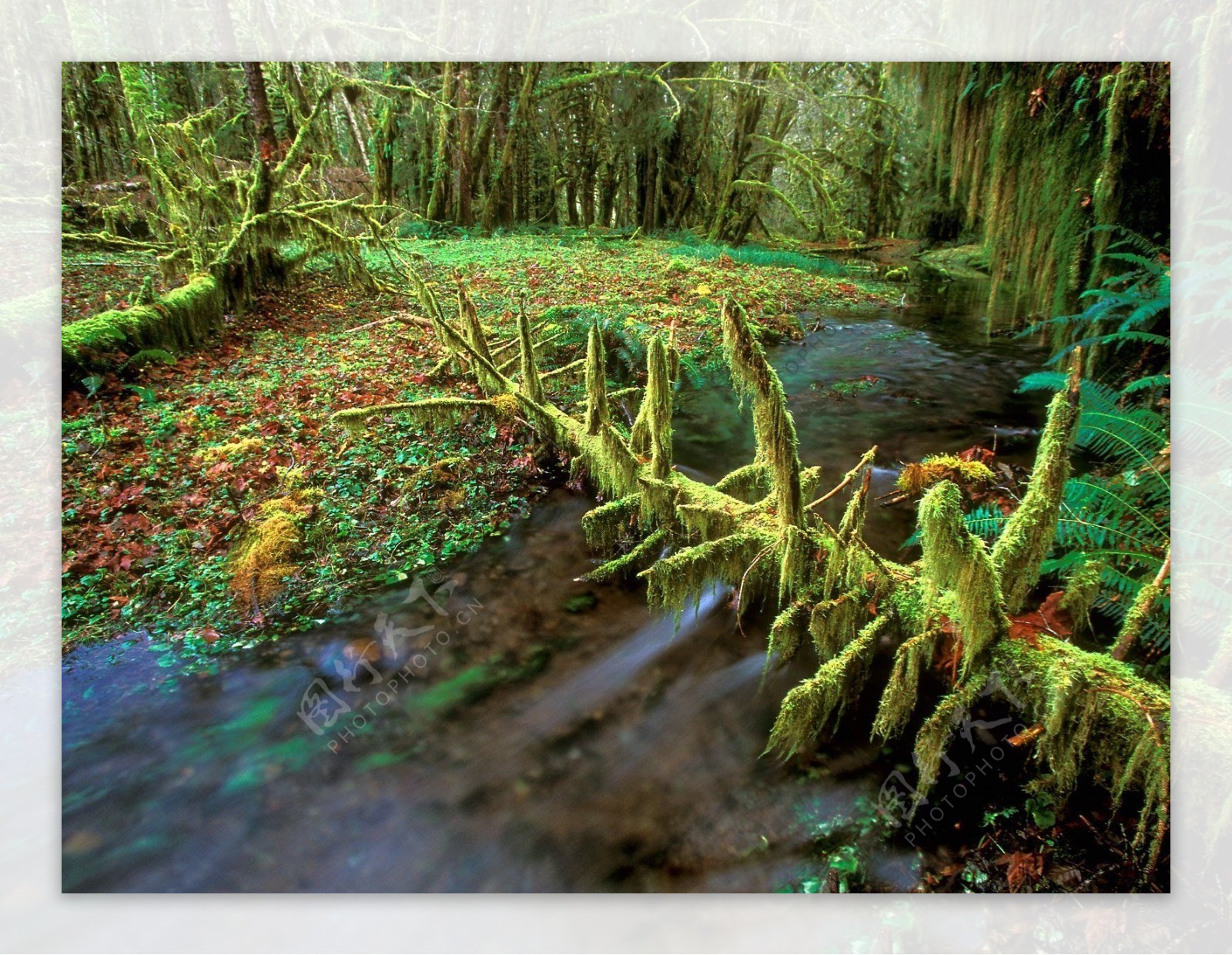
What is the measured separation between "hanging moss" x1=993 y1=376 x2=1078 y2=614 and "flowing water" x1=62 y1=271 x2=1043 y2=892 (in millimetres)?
592

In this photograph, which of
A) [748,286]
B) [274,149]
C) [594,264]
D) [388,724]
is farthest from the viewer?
[594,264]

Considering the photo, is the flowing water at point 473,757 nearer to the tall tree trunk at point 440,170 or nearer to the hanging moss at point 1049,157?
the hanging moss at point 1049,157

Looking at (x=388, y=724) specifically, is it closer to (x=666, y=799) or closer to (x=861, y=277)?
(x=666, y=799)

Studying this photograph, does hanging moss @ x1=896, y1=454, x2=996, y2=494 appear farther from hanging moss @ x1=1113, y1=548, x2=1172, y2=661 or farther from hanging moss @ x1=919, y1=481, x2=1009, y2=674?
hanging moss @ x1=919, y1=481, x2=1009, y2=674

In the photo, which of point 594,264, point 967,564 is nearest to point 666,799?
point 967,564

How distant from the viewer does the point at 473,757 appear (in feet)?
6.72

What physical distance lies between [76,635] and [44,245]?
160cm

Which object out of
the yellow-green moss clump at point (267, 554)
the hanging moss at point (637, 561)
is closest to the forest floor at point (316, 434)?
the yellow-green moss clump at point (267, 554)

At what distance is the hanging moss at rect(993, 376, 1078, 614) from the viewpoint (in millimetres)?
1670

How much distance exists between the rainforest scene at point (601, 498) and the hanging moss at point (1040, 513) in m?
0.01

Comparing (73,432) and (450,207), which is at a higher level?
(450,207)

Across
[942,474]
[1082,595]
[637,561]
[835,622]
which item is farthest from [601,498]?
[1082,595]

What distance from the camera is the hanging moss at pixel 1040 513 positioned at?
167cm

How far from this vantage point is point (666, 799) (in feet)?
6.39
